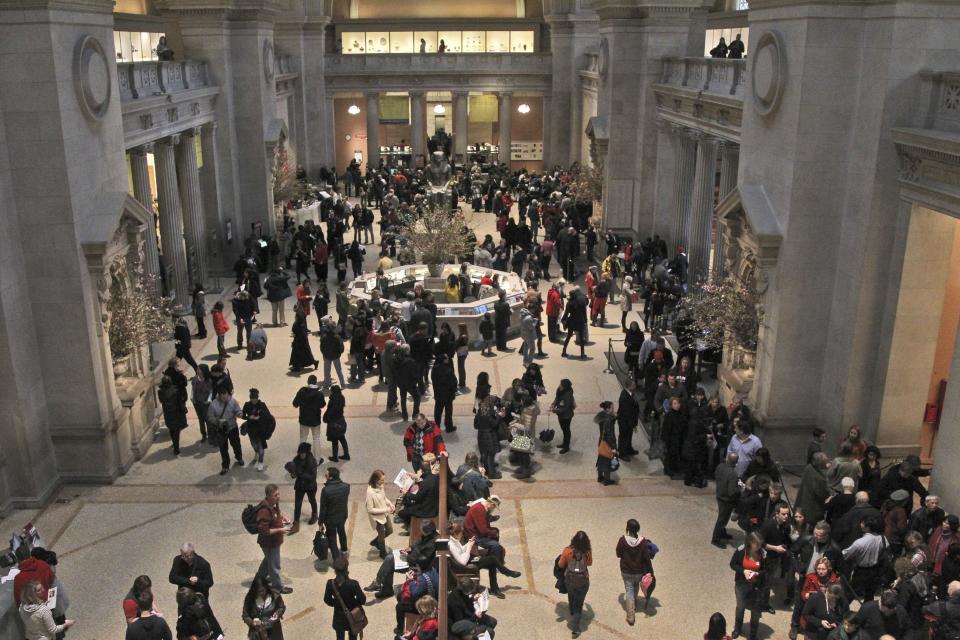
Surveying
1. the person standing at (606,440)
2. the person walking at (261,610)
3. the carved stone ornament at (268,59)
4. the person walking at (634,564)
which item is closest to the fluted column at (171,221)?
the carved stone ornament at (268,59)

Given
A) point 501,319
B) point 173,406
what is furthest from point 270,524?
point 501,319

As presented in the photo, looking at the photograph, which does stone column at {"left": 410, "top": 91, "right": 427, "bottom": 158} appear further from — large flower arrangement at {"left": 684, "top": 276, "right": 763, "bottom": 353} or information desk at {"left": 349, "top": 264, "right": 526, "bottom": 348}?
large flower arrangement at {"left": 684, "top": 276, "right": 763, "bottom": 353}

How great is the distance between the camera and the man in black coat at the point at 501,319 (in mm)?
17719

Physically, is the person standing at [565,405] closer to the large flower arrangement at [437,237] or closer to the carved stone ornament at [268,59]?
the large flower arrangement at [437,237]

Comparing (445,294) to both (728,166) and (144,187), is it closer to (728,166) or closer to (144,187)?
(144,187)

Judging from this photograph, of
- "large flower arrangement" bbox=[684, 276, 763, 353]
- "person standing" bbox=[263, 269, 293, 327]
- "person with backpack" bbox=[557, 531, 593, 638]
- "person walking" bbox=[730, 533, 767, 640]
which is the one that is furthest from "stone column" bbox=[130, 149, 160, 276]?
"person walking" bbox=[730, 533, 767, 640]

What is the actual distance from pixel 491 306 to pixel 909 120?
9.47m

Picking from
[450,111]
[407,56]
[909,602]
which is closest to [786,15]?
[909,602]

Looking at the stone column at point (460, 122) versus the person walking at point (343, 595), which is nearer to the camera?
the person walking at point (343, 595)

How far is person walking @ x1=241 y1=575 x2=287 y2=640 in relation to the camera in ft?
25.5

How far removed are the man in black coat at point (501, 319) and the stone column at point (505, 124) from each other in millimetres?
23587

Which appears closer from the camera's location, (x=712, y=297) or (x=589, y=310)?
(x=712, y=297)

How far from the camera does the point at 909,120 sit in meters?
10.9

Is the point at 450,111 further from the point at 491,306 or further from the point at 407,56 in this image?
the point at 491,306
